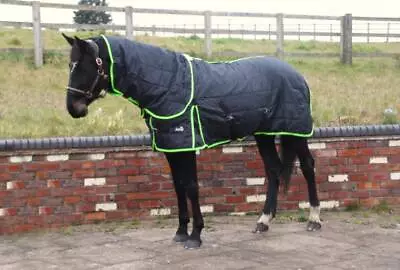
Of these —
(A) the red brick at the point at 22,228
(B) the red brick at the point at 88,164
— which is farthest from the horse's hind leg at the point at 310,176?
(A) the red brick at the point at 22,228

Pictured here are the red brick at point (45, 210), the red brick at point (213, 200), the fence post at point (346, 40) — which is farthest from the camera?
the fence post at point (346, 40)

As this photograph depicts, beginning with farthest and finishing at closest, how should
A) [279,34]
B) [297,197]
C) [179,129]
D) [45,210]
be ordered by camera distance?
1. [279,34]
2. [297,197]
3. [45,210]
4. [179,129]

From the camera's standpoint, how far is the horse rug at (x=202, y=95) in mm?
5414

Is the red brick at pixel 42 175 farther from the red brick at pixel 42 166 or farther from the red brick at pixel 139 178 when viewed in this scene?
the red brick at pixel 139 178

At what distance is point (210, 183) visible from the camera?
691 centimetres

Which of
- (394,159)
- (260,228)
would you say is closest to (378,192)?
(394,159)

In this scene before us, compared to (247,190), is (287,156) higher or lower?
higher

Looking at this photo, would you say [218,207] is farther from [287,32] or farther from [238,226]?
[287,32]

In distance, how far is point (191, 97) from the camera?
551 centimetres

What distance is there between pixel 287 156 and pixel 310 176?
290 mm

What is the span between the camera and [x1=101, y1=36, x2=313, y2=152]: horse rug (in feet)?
17.8

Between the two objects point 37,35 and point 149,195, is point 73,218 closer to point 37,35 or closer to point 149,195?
point 149,195

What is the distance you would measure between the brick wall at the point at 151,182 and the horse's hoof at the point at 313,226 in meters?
0.74

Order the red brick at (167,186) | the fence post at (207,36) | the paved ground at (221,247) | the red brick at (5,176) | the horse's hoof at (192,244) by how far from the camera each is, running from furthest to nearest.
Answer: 1. the fence post at (207,36)
2. the red brick at (167,186)
3. the red brick at (5,176)
4. the horse's hoof at (192,244)
5. the paved ground at (221,247)
